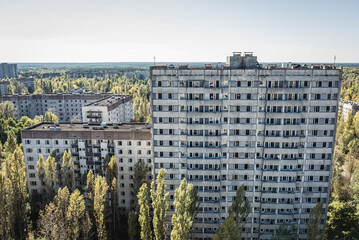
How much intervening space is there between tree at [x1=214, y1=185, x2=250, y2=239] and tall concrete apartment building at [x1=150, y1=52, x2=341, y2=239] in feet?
11.8

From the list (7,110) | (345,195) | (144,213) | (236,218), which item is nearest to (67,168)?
(144,213)

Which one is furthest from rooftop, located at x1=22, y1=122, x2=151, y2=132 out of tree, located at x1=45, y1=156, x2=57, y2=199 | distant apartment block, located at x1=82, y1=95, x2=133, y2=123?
distant apartment block, located at x1=82, y1=95, x2=133, y2=123

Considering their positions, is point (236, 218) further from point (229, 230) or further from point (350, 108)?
point (350, 108)

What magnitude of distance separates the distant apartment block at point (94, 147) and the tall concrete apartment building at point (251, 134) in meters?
12.9

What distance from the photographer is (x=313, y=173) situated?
42844 millimetres

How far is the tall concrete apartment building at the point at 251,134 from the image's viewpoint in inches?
1603

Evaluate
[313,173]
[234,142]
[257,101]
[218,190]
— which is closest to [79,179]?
[218,190]

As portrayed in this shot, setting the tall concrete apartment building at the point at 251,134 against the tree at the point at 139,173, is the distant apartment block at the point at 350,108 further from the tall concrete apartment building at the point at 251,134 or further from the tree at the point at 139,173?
the tree at the point at 139,173

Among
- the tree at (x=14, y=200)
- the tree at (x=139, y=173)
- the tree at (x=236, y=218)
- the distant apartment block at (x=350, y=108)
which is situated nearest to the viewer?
the tree at (x=236, y=218)

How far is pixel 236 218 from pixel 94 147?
110ft

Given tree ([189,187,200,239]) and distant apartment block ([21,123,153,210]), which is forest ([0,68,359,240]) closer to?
tree ([189,187,200,239])

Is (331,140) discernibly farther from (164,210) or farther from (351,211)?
(164,210)

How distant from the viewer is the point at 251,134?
138 feet

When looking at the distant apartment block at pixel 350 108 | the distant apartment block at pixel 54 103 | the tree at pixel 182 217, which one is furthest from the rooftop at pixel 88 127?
the distant apartment block at pixel 350 108
